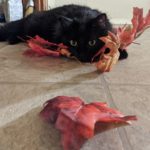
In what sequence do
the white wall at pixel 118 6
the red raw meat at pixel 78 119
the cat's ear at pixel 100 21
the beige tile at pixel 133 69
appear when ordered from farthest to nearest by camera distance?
the white wall at pixel 118 6
the cat's ear at pixel 100 21
the beige tile at pixel 133 69
the red raw meat at pixel 78 119

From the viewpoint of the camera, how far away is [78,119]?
2.09 ft

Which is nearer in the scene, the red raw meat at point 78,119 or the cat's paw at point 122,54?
the red raw meat at point 78,119

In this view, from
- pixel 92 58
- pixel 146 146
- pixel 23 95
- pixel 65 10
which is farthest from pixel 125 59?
pixel 146 146

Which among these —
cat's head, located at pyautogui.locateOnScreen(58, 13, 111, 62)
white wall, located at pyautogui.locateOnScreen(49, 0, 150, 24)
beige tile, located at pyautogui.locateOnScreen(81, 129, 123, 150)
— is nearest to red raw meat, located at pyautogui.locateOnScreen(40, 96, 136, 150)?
beige tile, located at pyautogui.locateOnScreen(81, 129, 123, 150)

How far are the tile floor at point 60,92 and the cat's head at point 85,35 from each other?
0.18 ft

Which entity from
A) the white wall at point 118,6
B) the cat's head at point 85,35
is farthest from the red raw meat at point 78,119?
the white wall at point 118,6

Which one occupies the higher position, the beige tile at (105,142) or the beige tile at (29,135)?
the beige tile at (105,142)

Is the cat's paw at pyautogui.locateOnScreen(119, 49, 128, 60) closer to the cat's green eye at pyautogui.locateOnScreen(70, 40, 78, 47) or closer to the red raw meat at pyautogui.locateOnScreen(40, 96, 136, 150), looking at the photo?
the cat's green eye at pyautogui.locateOnScreen(70, 40, 78, 47)

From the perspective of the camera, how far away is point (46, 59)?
127 centimetres

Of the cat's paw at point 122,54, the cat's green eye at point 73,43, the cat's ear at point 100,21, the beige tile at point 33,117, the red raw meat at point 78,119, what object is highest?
the red raw meat at point 78,119

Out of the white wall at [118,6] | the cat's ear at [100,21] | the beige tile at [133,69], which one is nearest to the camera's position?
the beige tile at [133,69]

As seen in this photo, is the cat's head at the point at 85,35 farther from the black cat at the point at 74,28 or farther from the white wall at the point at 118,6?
the white wall at the point at 118,6

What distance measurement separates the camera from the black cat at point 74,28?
4.09 feet

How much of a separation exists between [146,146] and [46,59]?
0.70 meters
